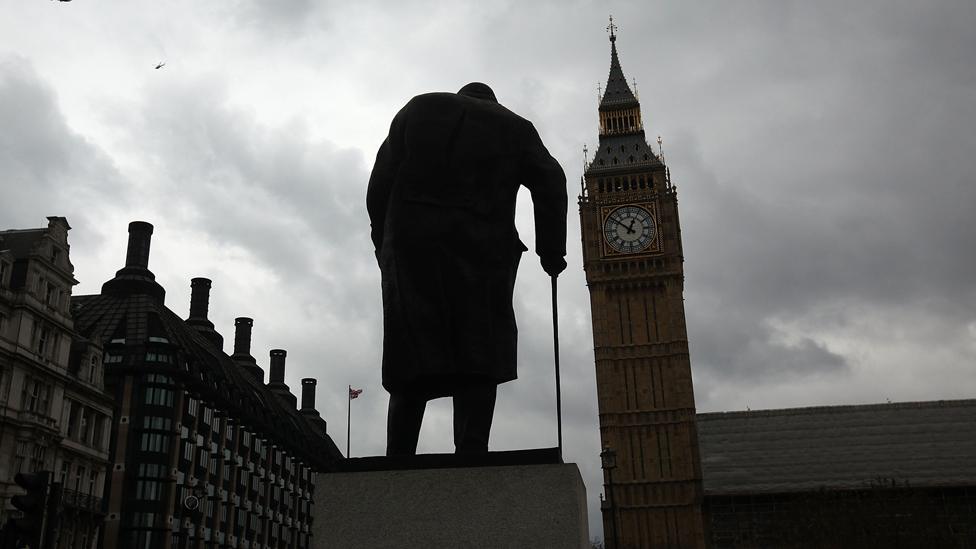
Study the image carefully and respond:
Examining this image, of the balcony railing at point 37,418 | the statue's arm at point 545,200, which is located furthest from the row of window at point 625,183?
the statue's arm at point 545,200

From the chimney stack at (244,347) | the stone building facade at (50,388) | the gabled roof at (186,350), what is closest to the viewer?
the stone building facade at (50,388)

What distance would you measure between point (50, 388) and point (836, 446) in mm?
62933

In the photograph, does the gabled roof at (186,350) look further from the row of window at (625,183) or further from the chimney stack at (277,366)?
the row of window at (625,183)

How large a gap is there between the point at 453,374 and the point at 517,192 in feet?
5.99

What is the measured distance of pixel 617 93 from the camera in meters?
91.0

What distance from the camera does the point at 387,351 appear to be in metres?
7.51

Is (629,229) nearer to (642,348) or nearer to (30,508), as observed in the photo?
(642,348)

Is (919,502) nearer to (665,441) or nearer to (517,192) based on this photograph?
(665,441)

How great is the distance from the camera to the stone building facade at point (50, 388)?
38406mm

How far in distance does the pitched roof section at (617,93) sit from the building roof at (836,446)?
3237cm

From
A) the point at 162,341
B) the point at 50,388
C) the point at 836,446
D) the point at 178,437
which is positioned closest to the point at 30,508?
the point at 50,388

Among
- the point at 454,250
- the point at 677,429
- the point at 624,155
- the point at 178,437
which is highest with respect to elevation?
the point at 624,155

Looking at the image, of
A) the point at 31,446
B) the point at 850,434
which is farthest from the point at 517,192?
the point at 850,434

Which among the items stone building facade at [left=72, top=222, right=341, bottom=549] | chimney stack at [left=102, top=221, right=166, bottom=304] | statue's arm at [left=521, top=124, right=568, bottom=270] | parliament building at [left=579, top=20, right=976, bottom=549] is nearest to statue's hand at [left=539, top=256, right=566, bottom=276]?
statue's arm at [left=521, top=124, right=568, bottom=270]
